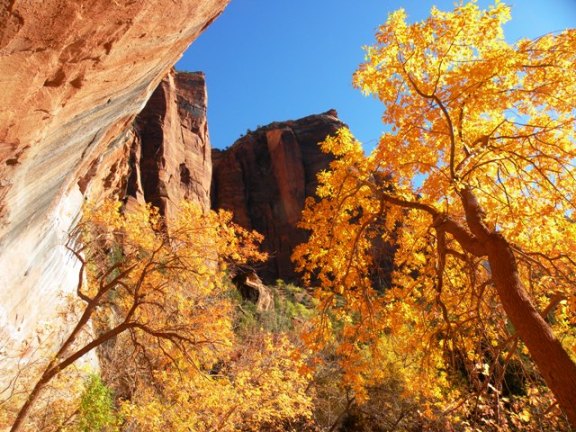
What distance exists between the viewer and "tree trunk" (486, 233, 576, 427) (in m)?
3.77

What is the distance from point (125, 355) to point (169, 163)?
63.1 feet

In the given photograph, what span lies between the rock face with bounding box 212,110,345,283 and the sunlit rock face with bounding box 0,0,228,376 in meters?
30.7

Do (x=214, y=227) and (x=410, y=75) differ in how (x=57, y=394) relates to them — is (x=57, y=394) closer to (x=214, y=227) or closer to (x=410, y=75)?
(x=214, y=227)

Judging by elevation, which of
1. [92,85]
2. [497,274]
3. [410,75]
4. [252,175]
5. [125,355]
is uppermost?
[252,175]

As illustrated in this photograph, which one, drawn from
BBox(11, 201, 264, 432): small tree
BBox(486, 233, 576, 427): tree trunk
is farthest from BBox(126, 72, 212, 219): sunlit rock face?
BBox(486, 233, 576, 427): tree trunk

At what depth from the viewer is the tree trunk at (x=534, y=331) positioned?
377 cm

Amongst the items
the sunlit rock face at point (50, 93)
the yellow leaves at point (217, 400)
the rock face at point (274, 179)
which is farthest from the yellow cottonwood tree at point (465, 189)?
the rock face at point (274, 179)

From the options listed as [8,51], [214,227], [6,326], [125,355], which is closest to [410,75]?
[8,51]

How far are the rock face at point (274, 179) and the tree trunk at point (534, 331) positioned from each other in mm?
36793

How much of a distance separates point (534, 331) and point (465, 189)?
1981mm

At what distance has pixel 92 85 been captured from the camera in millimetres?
5027

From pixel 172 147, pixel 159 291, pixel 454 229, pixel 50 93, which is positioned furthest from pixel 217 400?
pixel 172 147

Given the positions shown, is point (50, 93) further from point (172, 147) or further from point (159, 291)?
point (172, 147)

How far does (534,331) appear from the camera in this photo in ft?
13.6
